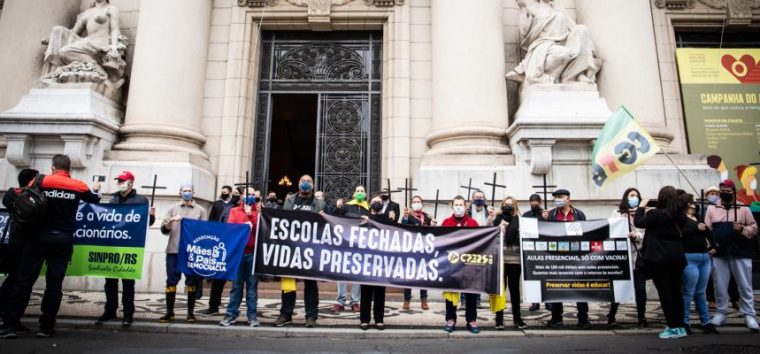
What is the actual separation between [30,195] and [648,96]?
12.3 metres

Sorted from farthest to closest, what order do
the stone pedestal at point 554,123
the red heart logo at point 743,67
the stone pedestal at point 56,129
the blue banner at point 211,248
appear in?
the red heart logo at point 743,67
the stone pedestal at point 56,129
the stone pedestal at point 554,123
the blue banner at point 211,248

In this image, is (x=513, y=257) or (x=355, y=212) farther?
(x=355, y=212)

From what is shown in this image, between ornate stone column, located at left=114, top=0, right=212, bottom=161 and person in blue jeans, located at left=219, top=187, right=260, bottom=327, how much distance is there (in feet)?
14.6

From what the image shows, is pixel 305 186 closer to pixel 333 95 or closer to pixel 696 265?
pixel 333 95

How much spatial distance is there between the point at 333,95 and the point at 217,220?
565 centimetres

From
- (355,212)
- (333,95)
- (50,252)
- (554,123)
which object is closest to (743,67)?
(554,123)

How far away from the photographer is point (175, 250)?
7637mm

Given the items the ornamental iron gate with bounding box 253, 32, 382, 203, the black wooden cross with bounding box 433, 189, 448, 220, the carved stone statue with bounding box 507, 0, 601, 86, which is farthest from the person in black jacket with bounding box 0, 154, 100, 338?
the carved stone statue with bounding box 507, 0, 601, 86

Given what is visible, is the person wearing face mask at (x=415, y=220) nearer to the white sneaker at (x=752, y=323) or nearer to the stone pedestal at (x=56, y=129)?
the white sneaker at (x=752, y=323)

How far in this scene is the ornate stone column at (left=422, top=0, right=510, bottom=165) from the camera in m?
11.4

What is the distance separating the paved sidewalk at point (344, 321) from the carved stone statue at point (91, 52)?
16.7ft

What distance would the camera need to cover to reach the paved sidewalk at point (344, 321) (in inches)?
267

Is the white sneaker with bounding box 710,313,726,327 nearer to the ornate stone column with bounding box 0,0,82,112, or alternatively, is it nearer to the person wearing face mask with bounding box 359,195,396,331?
the person wearing face mask with bounding box 359,195,396,331

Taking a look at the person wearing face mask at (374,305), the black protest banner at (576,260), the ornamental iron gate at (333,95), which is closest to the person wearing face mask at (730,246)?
the black protest banner at (576,260)
